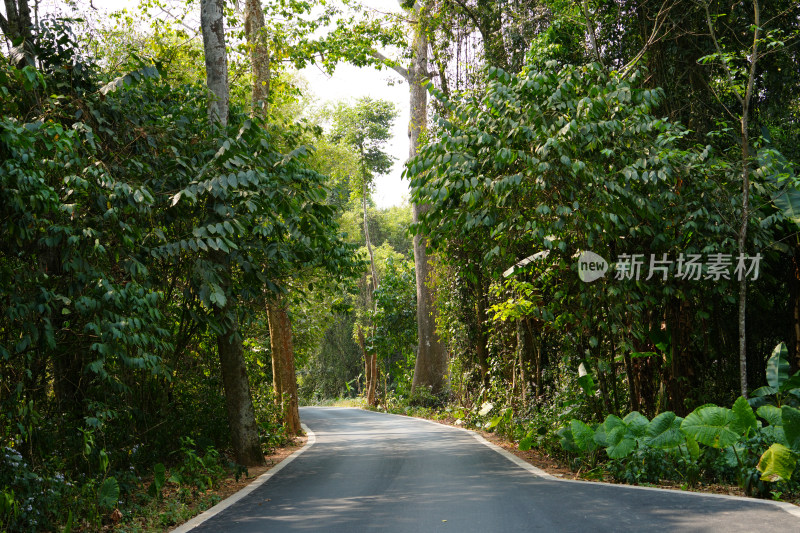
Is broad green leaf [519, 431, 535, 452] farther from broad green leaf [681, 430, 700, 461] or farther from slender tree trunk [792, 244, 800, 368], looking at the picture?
slender tree trunk [792, 244, 800, 368]

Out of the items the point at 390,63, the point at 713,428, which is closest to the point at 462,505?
the point at 713,428

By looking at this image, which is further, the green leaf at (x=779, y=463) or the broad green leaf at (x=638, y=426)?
the broad green leaf at (x=638, y=426)

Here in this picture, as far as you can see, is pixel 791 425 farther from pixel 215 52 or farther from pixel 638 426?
pixel 215 52

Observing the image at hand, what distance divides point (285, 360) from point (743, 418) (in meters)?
11.5

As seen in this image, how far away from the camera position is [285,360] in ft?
56.2

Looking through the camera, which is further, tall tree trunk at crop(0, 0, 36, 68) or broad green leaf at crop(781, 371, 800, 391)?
broad green leaf at crop(781, 371, 800, 391)

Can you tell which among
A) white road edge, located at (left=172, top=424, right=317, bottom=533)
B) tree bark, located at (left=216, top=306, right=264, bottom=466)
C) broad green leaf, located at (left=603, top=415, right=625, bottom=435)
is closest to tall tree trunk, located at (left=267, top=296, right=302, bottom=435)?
white road edge, located at (left=172, top=424, right=317, bottom=533)

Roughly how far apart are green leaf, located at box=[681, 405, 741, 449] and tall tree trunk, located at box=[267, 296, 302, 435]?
1044cm

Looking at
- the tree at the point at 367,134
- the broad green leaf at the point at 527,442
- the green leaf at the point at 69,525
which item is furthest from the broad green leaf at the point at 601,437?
the tree at the point at 367,134

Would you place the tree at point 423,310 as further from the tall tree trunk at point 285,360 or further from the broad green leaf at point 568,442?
the broad green leaf at point 568,442

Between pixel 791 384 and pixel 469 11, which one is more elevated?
pixel 469 11

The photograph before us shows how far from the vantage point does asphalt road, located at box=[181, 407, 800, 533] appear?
6289mm

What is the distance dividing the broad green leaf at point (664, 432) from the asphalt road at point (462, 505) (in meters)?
0.75

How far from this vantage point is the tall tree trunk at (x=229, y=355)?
36.8 ft
